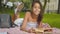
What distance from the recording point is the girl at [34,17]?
12.9ft

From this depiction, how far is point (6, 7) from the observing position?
1889cm

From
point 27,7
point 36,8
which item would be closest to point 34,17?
point 36,8

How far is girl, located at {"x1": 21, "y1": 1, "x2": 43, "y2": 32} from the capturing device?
3934mm

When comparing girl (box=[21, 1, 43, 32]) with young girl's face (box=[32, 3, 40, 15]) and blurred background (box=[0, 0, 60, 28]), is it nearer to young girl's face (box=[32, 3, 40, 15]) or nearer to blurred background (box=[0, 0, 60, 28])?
young girl's face (box=[32, 3, 40, 15])

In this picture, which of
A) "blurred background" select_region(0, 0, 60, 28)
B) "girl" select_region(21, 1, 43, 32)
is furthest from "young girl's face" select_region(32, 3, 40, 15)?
"blurred background" select_region(0, 0, 60, 28)

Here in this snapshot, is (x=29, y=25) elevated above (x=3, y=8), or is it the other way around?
(x=29, y=25)

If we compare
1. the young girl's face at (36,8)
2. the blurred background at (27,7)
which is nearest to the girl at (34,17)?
the young girl's face at (36,8)

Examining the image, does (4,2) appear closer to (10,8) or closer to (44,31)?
(10,8)

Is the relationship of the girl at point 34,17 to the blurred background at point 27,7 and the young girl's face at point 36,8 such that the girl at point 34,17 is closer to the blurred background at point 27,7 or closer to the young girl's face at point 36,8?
the young girl's face at point 36,8

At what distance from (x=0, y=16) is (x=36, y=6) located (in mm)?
2330

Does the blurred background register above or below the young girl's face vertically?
below

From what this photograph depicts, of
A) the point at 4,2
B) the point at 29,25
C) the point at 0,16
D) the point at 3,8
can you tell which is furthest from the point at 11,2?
the point at 29,25

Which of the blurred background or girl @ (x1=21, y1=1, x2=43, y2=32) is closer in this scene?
girl @ (x1=21, y1=1, x2=43, y2=32)

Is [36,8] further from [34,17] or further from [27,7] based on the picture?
[27,7]
